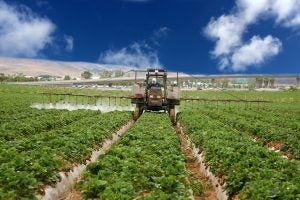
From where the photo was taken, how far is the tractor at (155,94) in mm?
35281

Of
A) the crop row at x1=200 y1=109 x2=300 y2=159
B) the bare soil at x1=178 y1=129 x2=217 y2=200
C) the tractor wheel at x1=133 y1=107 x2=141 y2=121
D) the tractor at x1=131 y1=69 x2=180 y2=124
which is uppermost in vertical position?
the tractor at x1=131 y1=69 x2=180 y2=124

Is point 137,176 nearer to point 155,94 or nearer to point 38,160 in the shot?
point 38,160

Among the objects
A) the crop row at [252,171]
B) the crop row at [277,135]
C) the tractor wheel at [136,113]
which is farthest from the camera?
the tractor wheel at [136,113]

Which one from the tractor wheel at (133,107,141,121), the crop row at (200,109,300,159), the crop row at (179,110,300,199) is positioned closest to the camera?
the crop row at (179,110,300,199)

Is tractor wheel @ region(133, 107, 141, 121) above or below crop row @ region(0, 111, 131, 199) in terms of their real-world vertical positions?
below

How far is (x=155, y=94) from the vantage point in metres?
35.2

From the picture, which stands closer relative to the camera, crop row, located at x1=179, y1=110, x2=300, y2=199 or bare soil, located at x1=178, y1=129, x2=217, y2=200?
crop row, located at x1=179, y1=110, x2=300, y2=199

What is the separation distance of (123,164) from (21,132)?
9367 millimetres

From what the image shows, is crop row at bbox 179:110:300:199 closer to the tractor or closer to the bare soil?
the bare soil

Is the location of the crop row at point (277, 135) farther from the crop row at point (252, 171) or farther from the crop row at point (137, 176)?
the crop row at point (137, 176)

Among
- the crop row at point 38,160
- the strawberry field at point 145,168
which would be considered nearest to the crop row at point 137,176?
the strawberry field at point 145,168

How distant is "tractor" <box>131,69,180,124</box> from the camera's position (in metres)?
35.3

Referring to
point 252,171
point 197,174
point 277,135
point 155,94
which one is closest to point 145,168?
point 252,171

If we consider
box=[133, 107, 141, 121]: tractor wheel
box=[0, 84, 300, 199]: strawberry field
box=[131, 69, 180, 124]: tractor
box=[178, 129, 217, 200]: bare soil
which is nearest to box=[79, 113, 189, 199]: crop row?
box=[0, 84, 300, 199]: strawberry field
